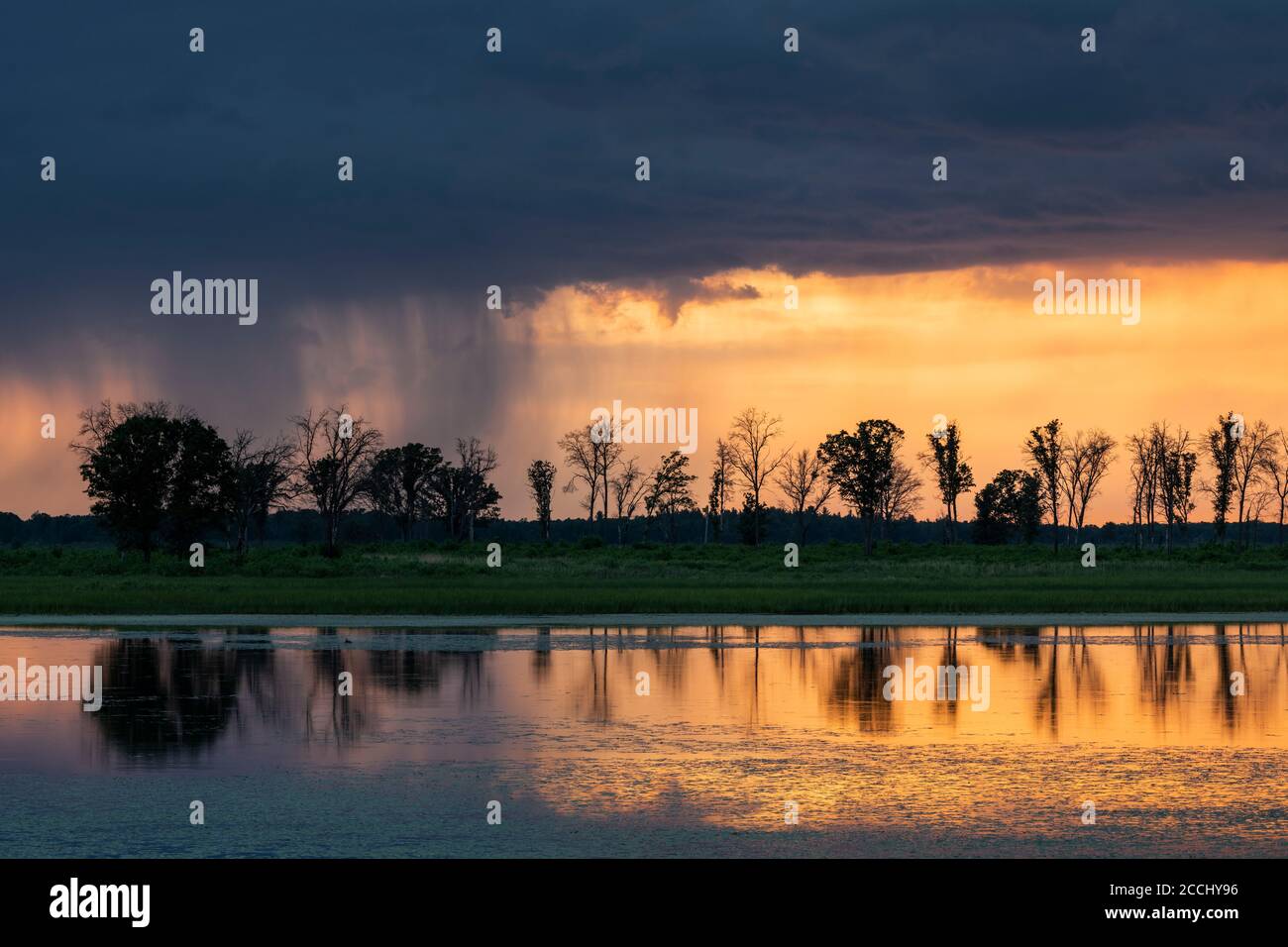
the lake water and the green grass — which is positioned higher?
the green grass

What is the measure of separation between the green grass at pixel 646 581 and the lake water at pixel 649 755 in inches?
694

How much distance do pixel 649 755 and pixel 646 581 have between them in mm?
55915

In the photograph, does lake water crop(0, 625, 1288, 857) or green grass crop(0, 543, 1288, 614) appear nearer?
lake water crop(0, 625, 1288, 857)

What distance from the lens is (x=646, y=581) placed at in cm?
7725

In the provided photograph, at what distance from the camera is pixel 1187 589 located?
6938 centimetres

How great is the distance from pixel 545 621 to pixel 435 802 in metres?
32.2

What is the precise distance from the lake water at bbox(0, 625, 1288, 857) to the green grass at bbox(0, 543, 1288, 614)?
17.6m

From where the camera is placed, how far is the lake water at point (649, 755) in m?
15.9

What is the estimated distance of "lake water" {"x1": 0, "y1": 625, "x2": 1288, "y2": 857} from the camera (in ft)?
52.2

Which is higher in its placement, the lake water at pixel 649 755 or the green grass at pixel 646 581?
the green grass at pixel 646 581
